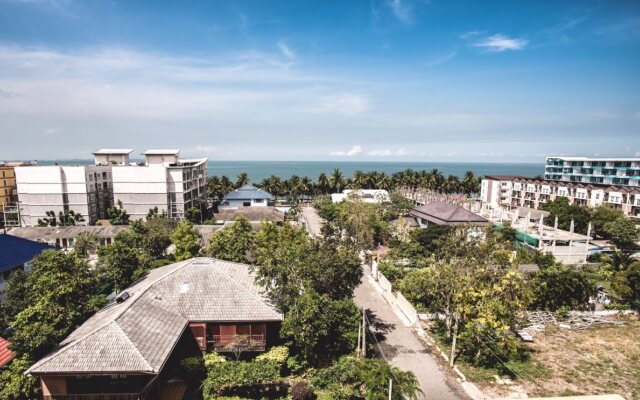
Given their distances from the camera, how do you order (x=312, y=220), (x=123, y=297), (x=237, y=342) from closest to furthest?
(x=237, y=342) < (x=123, y=297) < (x=312, y=220)

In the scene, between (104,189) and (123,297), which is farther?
(104,189)

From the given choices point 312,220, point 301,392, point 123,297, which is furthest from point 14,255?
point 312,220

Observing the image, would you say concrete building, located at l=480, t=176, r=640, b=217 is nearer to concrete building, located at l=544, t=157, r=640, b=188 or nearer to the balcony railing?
concrete building, located at l=544, t=157, r=640, b=188

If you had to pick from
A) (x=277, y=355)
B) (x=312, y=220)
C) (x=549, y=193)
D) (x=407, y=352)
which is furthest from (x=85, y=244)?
(x=549, y=193)

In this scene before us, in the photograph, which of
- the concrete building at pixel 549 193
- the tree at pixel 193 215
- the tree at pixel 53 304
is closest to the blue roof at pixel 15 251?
the tree at pixel 53 304

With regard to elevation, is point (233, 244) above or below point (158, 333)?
above

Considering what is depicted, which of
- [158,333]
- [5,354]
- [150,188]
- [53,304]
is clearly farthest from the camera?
[150,188]

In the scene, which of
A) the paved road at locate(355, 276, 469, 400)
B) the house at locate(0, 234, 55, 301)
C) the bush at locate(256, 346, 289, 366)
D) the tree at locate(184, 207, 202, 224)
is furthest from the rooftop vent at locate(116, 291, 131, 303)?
the tree at locate(184, 207, 202, 224)

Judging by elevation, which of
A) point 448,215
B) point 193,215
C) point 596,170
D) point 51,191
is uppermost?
point 596,170

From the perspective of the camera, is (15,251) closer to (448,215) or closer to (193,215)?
(193,215)
